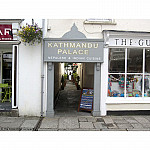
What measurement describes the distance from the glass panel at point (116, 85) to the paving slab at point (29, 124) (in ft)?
11.3

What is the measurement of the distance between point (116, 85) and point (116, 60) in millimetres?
1153

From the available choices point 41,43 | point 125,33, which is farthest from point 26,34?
point 125,33

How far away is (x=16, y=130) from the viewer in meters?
5.07

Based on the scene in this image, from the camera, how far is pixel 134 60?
6.80 meters

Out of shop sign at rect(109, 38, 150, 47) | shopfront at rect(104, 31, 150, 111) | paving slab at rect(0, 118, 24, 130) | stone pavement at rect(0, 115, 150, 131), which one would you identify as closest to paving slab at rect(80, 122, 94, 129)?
stone pavement at rect(0, 115, 150, 131)

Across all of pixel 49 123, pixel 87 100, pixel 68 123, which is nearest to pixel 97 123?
pixel 68 123

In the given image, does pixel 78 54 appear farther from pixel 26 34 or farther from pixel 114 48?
pixel 26 34

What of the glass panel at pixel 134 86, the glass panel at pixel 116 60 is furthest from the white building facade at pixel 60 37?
the glass panel at pixel 134 86

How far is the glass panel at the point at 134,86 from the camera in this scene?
690 centimetres

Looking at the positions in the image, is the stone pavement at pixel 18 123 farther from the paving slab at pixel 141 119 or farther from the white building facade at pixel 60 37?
the paving slab at pixel 141 119

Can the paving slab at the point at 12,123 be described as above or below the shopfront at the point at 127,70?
below

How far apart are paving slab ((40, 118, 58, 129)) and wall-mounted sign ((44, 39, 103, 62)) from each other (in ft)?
7.96

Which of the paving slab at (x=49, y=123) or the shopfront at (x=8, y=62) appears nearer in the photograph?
the paving slab at (x=49, y=123)

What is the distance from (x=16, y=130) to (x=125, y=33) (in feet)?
18.6
